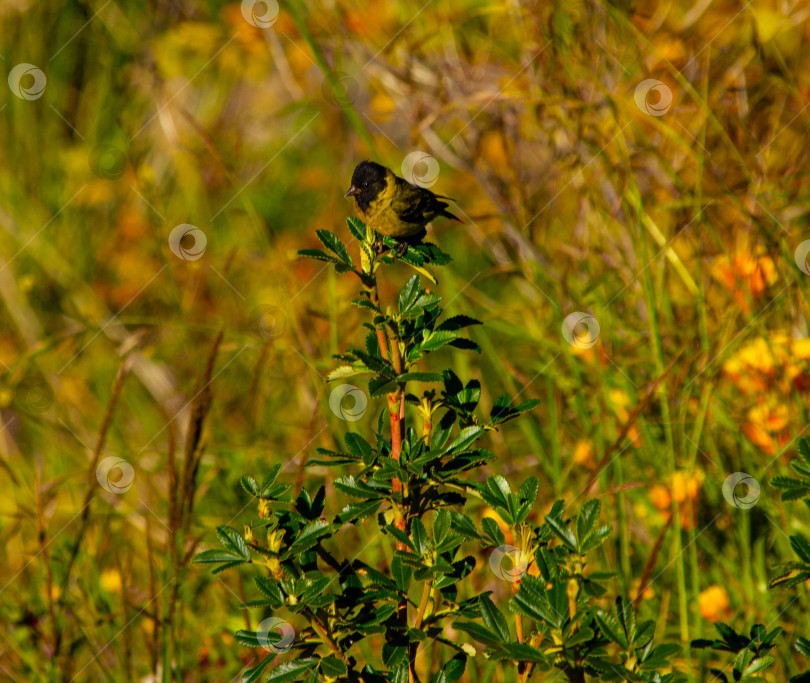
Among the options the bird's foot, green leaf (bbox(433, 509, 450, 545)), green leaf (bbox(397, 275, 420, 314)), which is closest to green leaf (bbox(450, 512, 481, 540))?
green leaf (bbox(433, 509, 450, 545))

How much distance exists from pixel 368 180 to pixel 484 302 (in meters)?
0.96

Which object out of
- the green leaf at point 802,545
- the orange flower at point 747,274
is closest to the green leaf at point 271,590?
the green leaf at point 802,545

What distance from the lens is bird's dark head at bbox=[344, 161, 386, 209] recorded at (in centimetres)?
122

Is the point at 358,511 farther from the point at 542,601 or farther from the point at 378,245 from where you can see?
the point at 378,245

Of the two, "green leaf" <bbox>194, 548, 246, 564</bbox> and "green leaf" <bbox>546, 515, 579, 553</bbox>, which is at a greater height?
"green leaf" <bbox>194, 548, 246, 564</bbox>

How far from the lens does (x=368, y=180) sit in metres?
1.22

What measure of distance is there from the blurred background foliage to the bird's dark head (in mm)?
165

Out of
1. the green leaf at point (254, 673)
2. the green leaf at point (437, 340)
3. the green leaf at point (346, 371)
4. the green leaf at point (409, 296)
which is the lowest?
the green leaf at point (254, 673)

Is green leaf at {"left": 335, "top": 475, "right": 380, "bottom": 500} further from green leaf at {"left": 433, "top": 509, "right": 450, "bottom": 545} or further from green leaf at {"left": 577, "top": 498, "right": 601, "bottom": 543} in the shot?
green leaf at {"left": 577, "top": 498, "right": 601, "bottom": 543}

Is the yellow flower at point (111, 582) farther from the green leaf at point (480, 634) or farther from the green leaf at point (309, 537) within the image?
the green leaf at point (480, 634)

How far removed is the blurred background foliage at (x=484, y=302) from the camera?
150 cm

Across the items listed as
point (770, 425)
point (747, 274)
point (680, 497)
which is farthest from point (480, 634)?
point (747, 274)

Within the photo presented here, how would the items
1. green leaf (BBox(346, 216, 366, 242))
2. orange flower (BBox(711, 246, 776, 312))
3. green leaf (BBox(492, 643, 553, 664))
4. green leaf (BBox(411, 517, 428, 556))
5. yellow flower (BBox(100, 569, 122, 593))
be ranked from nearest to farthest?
green leaf (BBox(492, 643, 553, 664)) < green leaf (BBox(411, 517, 428, 556)) < green leaf (BBox(346, 216, 366, 242)) < orange flower (BBox(711, 246, 776, 312)) < yellow flower (BBox(100, 569, 122, 593))

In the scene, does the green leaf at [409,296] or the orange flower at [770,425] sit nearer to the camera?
the green leaf at [409,296]
